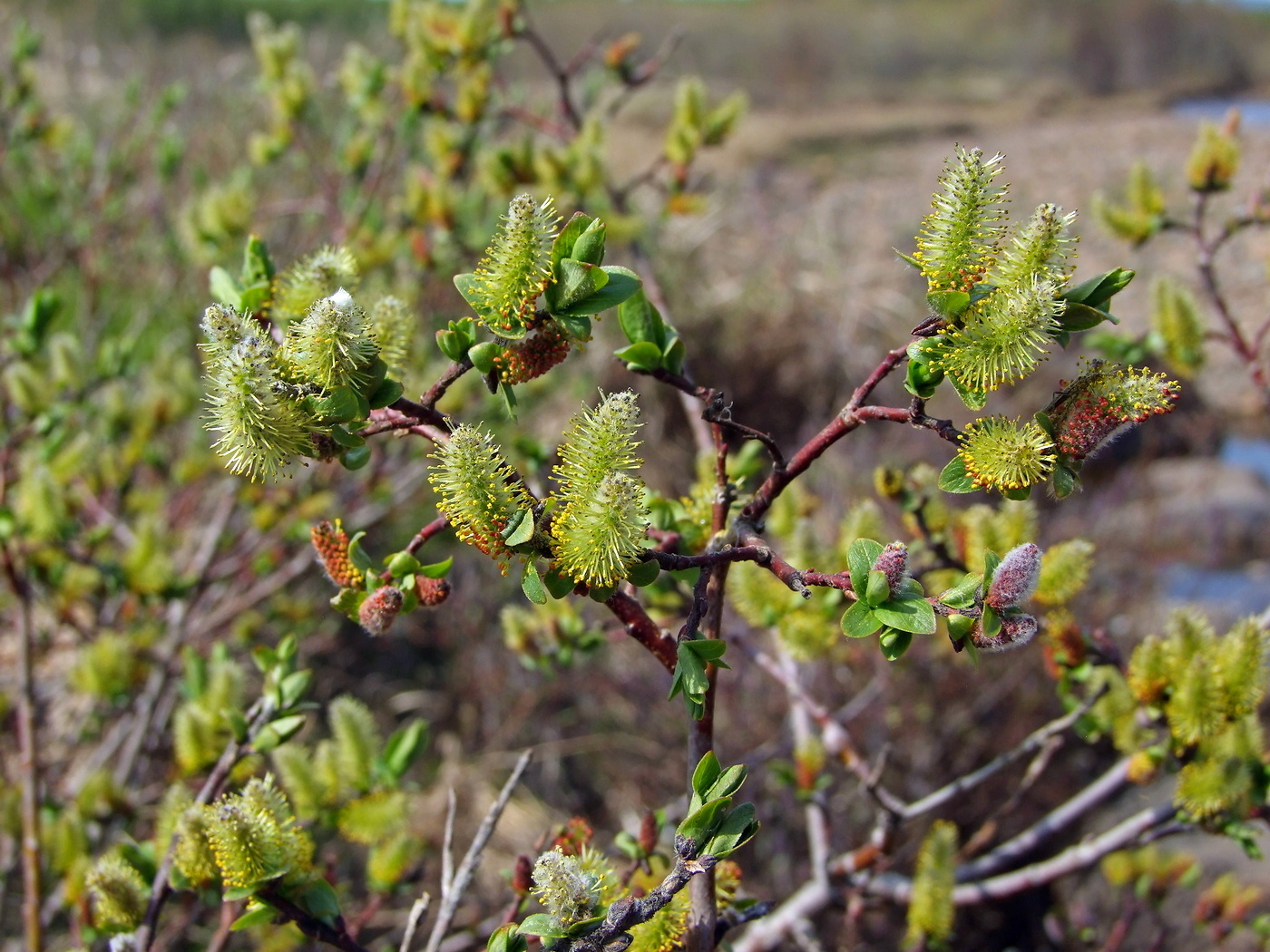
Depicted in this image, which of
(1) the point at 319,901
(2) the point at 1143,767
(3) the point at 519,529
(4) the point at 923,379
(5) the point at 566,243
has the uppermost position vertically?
(5) the point at 566,243

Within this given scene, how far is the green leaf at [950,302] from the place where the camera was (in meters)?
0.74

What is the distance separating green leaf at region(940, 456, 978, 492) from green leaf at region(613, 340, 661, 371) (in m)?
0.28

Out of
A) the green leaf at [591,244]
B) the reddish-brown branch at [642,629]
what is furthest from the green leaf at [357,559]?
the green leaf at [591,244]

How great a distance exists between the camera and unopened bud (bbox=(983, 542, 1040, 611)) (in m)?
0.74

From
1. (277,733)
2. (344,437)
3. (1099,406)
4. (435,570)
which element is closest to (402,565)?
(435,570)

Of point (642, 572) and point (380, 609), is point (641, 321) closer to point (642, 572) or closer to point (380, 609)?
point (642, 572)

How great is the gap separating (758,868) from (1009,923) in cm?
80

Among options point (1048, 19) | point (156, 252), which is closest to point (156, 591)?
point (156, 252)

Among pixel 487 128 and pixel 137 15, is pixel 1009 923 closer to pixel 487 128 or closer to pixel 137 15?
pixel 487 128

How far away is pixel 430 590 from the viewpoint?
874 mm

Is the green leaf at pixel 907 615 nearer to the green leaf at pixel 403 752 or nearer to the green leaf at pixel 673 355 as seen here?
the green leaf at pixel 673 355

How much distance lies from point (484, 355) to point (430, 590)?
23 centimetres

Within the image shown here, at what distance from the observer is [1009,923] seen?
2.95 metres

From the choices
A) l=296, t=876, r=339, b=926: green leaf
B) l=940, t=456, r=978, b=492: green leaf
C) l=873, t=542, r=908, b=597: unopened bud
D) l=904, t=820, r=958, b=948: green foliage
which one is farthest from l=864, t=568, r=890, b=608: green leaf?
l=904, t=820, r=958, b=948: green foliage
